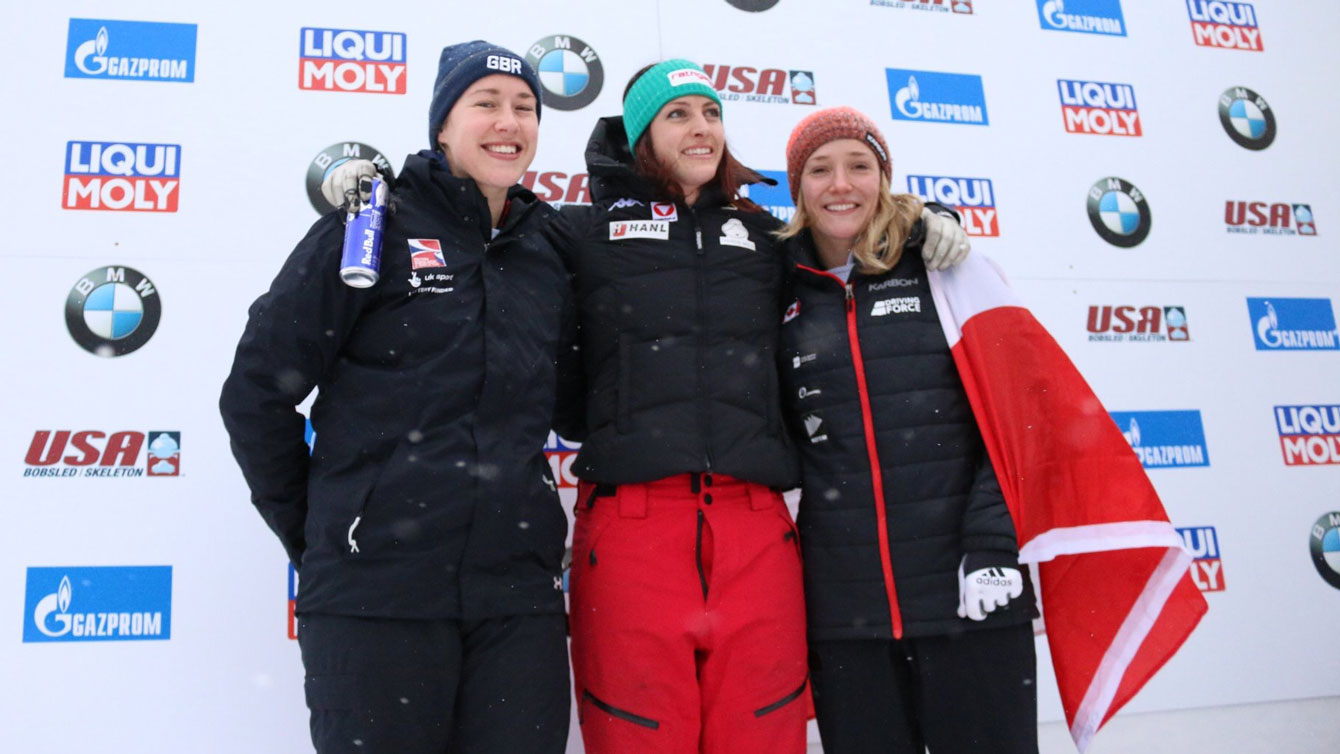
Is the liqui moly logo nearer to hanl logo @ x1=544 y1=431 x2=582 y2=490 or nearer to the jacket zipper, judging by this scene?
hanl logo @ x1=544 y1=431 x2=582 y2=490

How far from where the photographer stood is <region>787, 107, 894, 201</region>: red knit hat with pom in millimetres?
1845

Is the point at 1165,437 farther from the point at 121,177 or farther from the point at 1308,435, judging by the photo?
the point at 121,177

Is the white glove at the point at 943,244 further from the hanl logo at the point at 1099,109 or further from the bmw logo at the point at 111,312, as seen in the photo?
the bmw logo at the point at 111,312

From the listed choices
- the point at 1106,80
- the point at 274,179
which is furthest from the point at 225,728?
the point at 1106,80

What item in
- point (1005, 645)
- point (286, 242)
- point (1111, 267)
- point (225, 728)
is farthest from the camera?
point (1111, 267)

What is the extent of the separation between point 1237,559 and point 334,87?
10.1ft

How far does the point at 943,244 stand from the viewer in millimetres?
1689

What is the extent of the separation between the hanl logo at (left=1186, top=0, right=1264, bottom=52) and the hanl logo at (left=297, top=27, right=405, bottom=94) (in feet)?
9.12

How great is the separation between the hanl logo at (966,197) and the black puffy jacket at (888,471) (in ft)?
3.43

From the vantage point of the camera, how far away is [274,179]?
232 centimetres

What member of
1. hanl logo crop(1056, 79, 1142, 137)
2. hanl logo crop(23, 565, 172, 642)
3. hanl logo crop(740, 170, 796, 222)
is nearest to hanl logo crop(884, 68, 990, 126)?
hanl logo crop(1056, 79, 1142, 137)

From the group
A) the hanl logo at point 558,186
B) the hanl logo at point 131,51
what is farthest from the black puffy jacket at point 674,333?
the hanl logo at point 131,51

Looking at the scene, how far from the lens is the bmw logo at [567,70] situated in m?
2.51

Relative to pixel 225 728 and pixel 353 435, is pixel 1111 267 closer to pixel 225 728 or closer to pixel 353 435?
pixel 353 435
